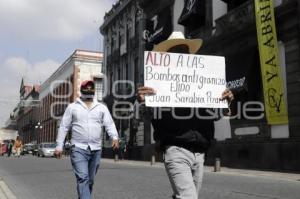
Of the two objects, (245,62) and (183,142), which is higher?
(245,62)

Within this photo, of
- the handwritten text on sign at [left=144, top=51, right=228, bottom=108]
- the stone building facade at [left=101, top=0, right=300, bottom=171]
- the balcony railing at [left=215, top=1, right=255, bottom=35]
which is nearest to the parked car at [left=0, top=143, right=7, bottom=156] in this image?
the stone building facade at [left=101, top=0, right=300, bottom=171]

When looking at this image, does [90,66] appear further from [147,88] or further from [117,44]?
[147,88]

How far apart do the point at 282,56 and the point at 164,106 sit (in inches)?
629

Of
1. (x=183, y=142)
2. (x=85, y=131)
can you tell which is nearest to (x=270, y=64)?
(x=85, y=131)

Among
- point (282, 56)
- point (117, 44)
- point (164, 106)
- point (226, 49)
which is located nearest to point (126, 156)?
point (117, 44)

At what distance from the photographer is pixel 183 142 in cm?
482

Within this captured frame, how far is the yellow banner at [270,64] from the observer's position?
→ 1983 cm

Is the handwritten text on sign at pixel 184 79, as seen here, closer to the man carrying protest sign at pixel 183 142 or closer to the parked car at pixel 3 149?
the man carrying protest sign at pixel 183 142

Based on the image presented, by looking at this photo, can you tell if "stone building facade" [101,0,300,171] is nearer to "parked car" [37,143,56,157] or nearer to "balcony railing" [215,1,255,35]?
"balcony railing" [215,1,255,35]

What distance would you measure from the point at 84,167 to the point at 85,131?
47 centimetres

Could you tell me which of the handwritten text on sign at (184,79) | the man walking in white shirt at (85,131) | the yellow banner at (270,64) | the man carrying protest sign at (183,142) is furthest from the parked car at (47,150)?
the man carrying protest sign at (183,142)

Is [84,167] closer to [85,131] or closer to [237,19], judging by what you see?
[85,131]

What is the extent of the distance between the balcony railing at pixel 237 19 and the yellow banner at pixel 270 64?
1.00 m

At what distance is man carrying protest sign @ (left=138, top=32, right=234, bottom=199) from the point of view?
15.3 ft
